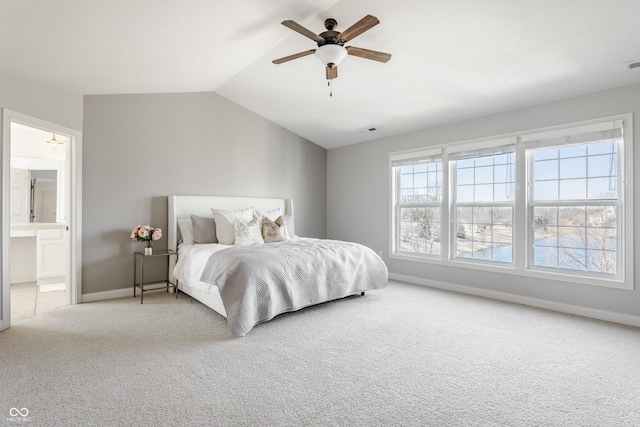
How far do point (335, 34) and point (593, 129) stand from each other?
9.46 ft

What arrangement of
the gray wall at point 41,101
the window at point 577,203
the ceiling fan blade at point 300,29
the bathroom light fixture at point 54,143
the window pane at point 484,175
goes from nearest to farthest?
the ceiling fan blade at point 300,29 → the gray wall at point 41,101 → the window at point 577,203 → the window pane at point 484,175 → the bathroom light fixture at point 54,143

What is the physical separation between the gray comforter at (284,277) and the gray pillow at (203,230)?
3.38 ft

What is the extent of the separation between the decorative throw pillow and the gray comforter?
Answer: 2.16 feet

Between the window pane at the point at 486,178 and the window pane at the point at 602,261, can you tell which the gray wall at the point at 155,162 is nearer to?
the window pane at the point at 486,178

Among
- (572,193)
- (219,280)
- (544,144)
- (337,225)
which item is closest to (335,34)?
(219,280)

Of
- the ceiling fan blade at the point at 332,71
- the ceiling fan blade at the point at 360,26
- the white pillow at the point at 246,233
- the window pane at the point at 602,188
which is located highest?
the ceiling fan blade at the point at 360,26

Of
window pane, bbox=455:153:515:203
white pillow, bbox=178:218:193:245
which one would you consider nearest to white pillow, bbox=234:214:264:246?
white pillow, bbox=178:218:193:245

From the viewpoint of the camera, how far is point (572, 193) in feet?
12.0

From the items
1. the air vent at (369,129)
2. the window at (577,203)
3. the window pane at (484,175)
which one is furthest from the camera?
the air vent at (369,129)

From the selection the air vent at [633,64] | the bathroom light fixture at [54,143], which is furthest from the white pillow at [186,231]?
the air vent at [633,64]

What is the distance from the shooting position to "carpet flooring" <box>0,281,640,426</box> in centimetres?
178

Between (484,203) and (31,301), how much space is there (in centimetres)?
570

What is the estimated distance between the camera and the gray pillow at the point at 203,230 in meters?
4.38

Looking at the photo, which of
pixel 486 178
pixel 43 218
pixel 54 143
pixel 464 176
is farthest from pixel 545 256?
pixel 43 218
